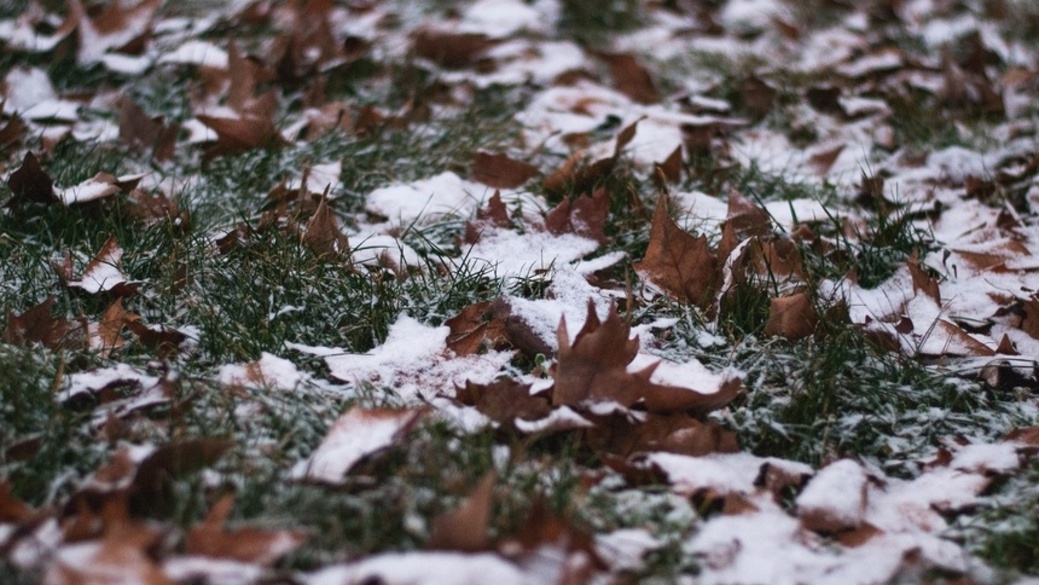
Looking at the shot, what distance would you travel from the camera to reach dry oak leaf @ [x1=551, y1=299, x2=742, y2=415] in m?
1.55

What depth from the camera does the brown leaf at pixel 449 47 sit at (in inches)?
130

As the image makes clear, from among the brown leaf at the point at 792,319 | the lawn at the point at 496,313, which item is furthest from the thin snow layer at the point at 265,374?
the brown leaf at the point at 792,319

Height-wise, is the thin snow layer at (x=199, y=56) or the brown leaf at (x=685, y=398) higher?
the brown leaf at (x=685, y=398)

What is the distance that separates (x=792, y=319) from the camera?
6.04 feet

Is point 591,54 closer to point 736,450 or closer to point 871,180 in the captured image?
point 871,180

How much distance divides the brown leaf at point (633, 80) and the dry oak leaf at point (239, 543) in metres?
2.33

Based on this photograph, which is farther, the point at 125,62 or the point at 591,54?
the point at 591,54

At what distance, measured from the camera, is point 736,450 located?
157cm

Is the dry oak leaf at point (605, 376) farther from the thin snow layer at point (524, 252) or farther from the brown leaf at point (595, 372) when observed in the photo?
the thin snow layer at point (524, 252)

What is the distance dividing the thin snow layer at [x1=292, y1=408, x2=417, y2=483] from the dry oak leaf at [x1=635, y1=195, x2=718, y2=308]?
745 mm

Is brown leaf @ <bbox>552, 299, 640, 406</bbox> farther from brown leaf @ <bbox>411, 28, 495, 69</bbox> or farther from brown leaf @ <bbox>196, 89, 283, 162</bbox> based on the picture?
brown leaf @ <bbox>411, 28, 495, 69</bbox>

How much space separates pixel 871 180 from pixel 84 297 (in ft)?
6.10

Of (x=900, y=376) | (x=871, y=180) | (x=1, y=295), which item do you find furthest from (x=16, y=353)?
(x=871, y=180)

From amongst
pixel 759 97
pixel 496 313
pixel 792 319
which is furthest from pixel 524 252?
pixel 759 97
